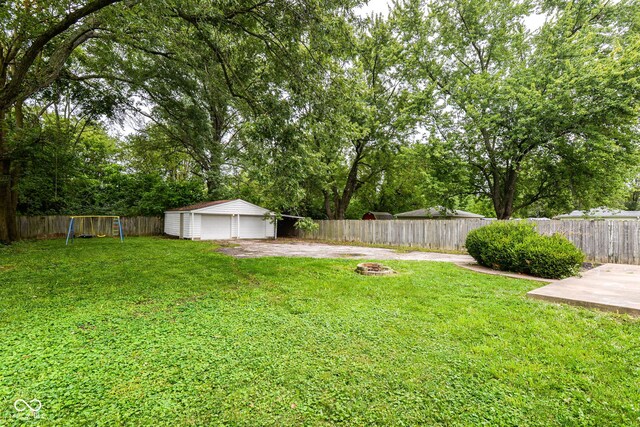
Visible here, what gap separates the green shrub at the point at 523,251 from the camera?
579 cm

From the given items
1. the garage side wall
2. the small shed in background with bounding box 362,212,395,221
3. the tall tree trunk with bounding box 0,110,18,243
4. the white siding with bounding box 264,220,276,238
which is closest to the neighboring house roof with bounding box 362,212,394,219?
the small shed in background with bounding box 362,212,395,221

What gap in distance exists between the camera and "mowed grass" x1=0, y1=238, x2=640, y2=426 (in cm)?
187

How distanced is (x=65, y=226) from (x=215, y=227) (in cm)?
793

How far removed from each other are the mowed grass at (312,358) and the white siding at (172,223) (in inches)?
503

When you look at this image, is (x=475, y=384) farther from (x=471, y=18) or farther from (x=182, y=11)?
(x=471, y=18)

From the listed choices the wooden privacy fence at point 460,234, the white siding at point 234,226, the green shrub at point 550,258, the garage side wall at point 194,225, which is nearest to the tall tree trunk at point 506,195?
the wooden privacy fence at point 460,234

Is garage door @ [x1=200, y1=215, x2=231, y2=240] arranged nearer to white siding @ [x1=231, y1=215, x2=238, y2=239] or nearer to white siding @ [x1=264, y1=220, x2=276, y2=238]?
white siding @ [x1=231, y1=215, x2=238, y2=239]

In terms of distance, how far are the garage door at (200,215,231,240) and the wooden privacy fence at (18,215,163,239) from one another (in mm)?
4837

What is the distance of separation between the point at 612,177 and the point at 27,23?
2032 centimetres

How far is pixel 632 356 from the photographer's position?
255cm

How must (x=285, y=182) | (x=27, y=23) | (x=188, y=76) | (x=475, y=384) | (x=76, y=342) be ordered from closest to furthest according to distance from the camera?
(x=475, y=384) → (x=76, y=342) → (x=285, y=182) → (x=27, y=23) → (x=188, y=76)

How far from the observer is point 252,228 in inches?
722

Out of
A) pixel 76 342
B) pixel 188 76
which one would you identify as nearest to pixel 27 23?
pixel 188 76

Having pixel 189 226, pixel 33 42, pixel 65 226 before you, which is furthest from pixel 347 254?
pixel 65 226
